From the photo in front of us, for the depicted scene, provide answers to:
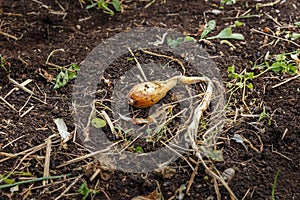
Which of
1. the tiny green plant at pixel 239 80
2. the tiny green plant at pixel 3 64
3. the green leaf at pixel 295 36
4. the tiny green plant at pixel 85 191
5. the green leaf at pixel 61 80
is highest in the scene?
the tiny green plant at pixel 3 64

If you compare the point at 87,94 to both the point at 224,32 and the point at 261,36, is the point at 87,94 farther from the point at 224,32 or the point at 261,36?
the point at 261,36

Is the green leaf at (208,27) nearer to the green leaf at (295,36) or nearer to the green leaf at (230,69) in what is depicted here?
→ the green leaf at (230,69)

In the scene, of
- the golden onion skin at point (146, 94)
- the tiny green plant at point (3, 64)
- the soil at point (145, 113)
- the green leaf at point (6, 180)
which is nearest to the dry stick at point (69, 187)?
the soil at point (145, 113)

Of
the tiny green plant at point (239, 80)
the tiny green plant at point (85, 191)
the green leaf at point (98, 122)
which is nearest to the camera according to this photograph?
the tiny green plant at point (85, 191)

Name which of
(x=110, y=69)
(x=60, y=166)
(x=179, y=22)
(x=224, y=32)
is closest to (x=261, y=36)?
(x=224, y=32)

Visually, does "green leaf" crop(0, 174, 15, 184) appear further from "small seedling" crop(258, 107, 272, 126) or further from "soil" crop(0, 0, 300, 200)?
"small seedling" crop(258, 107, 272, 126)

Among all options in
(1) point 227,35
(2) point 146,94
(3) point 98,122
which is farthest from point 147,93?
(1) point 227,35

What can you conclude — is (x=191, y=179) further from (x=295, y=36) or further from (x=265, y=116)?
(x=295, y=36)
